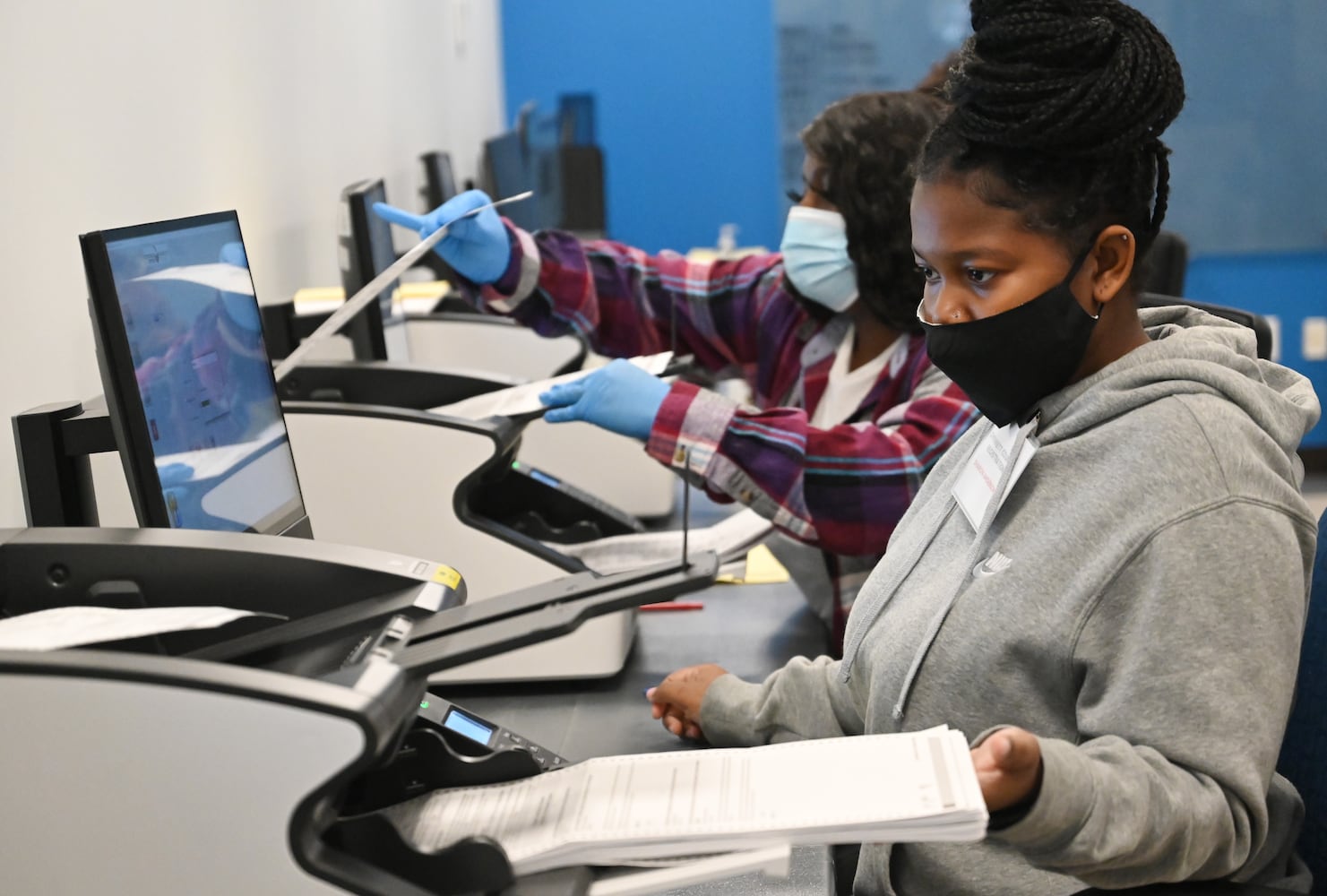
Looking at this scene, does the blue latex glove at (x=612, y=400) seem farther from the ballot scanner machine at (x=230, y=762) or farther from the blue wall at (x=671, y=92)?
the blue wall at (x=671, y=92)

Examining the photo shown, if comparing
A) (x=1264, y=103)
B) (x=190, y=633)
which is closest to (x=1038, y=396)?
(x=190, y=633)

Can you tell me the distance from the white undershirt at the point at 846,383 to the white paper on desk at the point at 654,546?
204 mm

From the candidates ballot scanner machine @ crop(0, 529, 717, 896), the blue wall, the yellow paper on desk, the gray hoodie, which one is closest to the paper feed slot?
ballot scanner machine @ crop(0, 529, 717, 896)

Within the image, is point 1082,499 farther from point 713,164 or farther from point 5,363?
point 713,164

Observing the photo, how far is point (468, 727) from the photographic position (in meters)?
0.99

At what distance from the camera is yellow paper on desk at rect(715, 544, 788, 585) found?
1.95 metres

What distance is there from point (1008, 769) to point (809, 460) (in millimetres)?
799

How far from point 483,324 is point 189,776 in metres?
1.76

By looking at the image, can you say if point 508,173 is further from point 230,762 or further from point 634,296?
point 230,762

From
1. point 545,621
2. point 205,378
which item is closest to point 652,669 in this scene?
point 205,378

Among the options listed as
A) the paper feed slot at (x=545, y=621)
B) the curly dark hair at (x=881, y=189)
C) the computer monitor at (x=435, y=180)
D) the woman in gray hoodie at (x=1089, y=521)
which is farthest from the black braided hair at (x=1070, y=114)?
the computer monitor at (x=435, y=180)

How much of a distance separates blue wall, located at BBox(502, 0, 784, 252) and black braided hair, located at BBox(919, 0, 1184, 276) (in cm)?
448

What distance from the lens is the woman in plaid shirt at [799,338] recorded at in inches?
60.7

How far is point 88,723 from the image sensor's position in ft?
2.35
